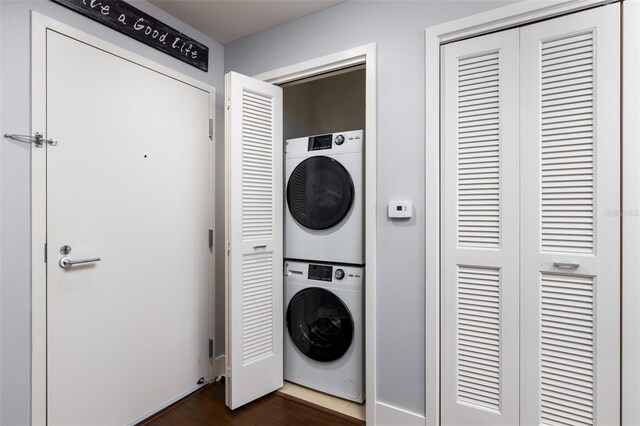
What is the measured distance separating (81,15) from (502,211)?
2.28 metres

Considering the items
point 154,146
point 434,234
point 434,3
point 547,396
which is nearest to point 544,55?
point 434,3

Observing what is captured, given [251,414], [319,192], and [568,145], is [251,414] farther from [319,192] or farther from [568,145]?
[568,145]

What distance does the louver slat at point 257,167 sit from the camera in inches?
79.0

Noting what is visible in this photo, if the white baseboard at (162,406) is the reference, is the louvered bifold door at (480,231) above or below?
above

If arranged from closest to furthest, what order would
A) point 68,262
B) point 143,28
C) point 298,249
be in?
point 68,262
point 143,28
point 298,249

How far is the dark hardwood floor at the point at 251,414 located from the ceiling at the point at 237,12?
8.02ft

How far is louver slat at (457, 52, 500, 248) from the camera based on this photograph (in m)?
1.56

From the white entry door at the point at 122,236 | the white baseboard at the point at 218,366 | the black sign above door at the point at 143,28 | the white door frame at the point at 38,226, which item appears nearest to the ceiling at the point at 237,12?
the black sign above door at the point at 143,28

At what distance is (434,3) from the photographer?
5.45 ft

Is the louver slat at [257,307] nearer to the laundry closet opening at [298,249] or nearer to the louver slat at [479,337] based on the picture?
the laundry closet opening at [298,249]

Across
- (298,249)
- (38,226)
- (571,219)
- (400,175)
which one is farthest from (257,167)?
(571,219)

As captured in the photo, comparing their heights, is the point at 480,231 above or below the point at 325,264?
above

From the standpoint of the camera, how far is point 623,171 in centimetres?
132

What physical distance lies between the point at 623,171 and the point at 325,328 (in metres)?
1.75
